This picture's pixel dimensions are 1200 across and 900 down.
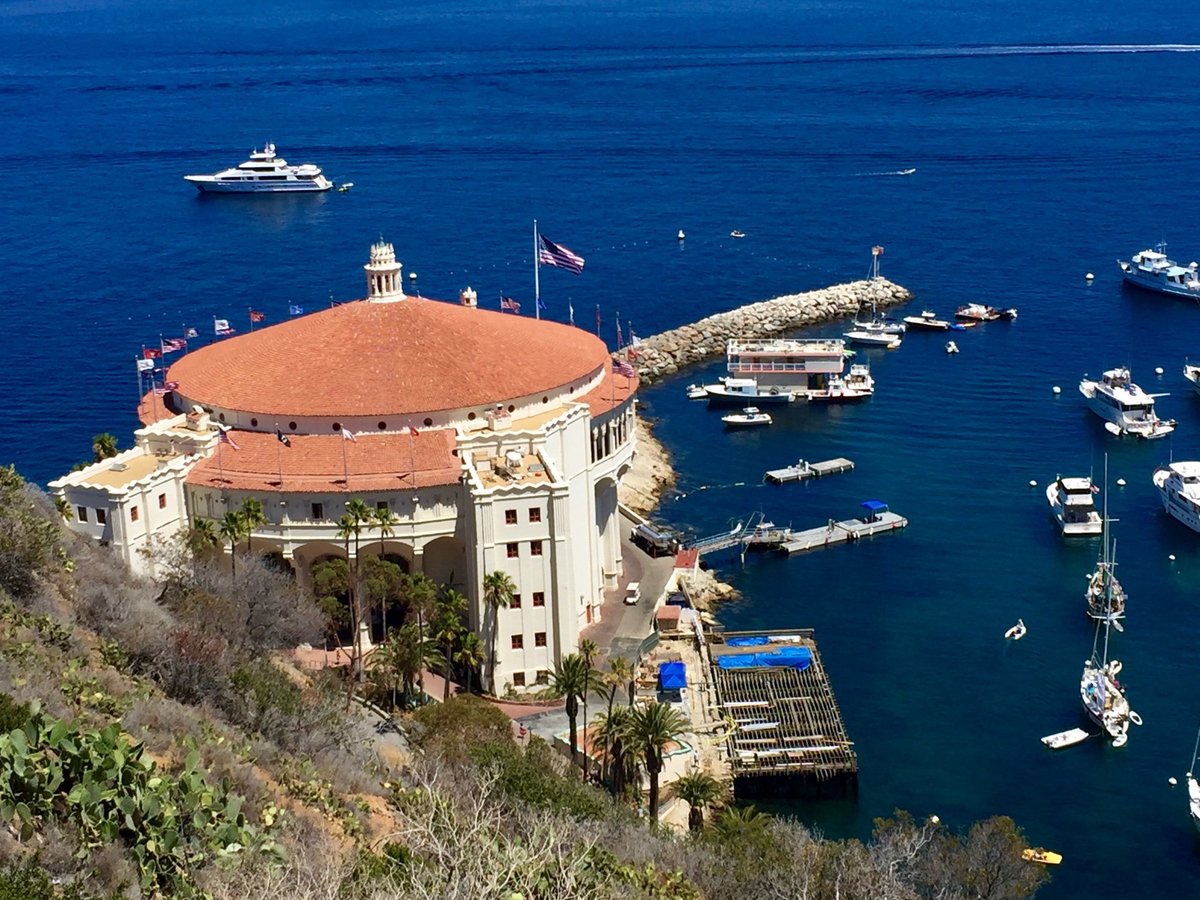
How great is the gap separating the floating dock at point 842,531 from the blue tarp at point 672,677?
2067 centimetres

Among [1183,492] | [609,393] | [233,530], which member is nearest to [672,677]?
[609,393]

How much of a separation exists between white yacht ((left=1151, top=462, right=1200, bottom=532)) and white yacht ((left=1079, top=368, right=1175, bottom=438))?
42.6 feet

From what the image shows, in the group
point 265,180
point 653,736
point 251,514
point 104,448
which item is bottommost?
point 265,180

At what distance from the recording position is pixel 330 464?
68.2 metres

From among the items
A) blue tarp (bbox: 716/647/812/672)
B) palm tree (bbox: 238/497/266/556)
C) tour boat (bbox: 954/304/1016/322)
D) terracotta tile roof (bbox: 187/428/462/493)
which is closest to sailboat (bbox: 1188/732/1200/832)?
blue tarp (bbox: 716/647/812/672)

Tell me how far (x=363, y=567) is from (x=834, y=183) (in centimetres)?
13197

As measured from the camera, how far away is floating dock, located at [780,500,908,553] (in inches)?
3519

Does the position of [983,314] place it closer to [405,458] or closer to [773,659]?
[773,659]

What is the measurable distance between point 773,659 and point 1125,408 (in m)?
45.8

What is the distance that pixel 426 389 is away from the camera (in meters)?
72.0

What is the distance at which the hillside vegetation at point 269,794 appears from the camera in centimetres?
3125

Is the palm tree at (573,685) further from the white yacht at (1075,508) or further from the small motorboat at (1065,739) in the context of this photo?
the white yacht at (1075,508)

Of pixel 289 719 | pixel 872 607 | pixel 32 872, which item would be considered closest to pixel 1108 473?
pixel 872 607

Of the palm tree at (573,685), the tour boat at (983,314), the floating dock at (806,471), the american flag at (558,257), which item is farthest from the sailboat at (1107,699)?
the tour boat at (983,314)
